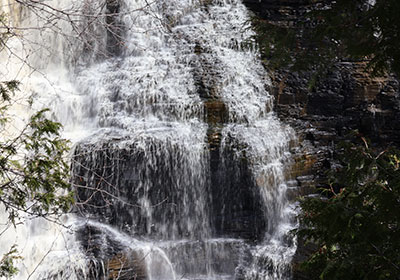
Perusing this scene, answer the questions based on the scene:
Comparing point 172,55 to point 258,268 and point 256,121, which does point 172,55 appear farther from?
point 258,268

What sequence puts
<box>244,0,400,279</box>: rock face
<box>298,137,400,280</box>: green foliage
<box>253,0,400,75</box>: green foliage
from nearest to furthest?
<box>298,137,400,280</box>: green foliage
<box>253,0,400,75</box>: green foliage
<box>244,0,400,279</box>: rock face

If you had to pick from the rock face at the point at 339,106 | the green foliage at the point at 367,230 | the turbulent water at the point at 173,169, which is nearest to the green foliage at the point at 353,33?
the green foliage at the point at 367,230

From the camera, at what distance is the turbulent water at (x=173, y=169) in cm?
781

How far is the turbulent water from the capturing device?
7812 mm

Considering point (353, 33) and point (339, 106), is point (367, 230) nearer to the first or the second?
point (353, 33)

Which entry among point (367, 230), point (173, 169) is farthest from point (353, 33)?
point (173, 169)

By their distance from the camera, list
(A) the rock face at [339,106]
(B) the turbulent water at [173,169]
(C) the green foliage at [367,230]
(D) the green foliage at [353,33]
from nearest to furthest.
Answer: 1. (C) the green foliage at [367,230]
2. (D) the green foliage at [353,33]
3. (B) the turbulent water at [173,169]
4. (A) the rock face at [339,106]

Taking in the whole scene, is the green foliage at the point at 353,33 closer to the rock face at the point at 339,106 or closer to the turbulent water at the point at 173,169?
the turbulent water at the point at 173,169

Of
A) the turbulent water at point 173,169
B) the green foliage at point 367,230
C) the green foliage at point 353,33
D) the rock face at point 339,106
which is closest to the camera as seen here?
the green foliage at point 367,230

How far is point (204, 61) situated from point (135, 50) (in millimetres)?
2201

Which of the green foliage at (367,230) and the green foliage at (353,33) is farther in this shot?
the green foliage at (353,33)

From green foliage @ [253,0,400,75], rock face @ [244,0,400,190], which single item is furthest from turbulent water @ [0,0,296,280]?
green foliage @ [253,0,400,75]

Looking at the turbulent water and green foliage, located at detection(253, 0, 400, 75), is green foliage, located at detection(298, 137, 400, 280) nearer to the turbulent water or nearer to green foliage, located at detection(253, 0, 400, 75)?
green foliage, located at detection(253, 0, 400, 75)

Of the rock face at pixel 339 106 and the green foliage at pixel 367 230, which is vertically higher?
the rock face at pixel 339 106
